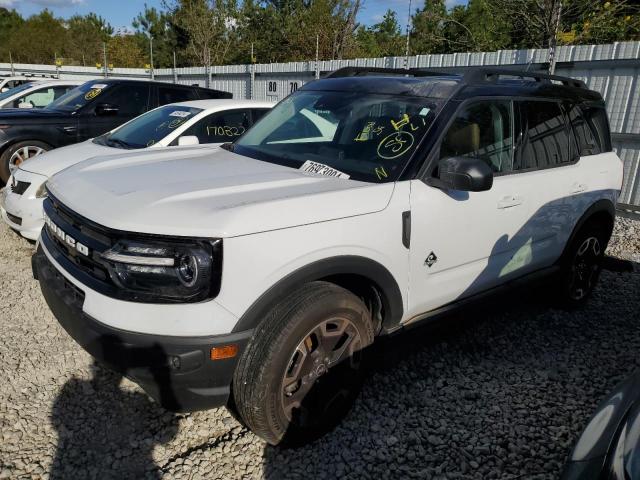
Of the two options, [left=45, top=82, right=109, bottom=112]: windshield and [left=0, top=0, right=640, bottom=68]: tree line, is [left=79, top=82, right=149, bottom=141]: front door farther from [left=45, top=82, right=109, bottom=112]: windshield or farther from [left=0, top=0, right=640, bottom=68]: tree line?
[left=0, top=0, right=640, bottom=68]: tree line

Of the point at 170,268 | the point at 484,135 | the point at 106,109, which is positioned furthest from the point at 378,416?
the point at 106,109

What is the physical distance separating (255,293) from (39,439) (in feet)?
4.86

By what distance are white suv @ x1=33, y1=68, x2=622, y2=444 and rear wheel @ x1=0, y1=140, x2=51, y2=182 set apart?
4746 mm

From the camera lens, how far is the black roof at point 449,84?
10.1ft

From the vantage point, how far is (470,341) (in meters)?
3.90

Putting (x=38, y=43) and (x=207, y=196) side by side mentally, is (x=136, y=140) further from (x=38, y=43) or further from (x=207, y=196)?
(x=38, y=43)

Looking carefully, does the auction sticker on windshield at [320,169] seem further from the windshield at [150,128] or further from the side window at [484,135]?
the windshield at [150,128]

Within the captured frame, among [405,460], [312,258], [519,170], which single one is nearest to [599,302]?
[519,170]

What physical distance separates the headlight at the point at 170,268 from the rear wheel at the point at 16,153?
19.2 feet

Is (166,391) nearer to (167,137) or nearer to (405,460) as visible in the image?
(405,460)

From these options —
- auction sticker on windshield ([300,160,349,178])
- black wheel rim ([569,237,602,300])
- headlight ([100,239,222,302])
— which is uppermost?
auction sticker on windshield ([300,160,349,178])

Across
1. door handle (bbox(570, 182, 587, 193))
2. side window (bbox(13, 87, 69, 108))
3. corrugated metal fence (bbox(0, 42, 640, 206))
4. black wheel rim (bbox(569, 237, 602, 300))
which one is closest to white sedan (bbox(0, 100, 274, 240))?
door handle (bbox(570, 182, 587, 193))

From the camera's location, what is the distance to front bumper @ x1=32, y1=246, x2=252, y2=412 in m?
2.09

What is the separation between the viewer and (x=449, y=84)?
10.0 ft
